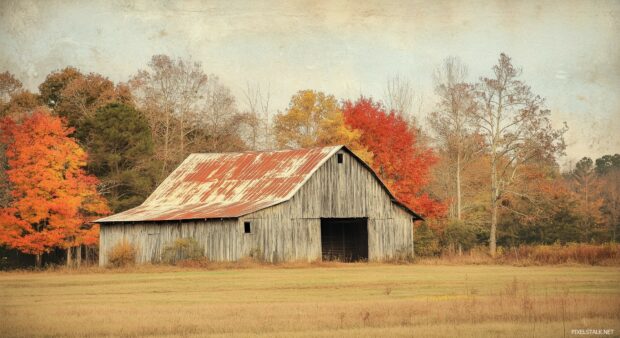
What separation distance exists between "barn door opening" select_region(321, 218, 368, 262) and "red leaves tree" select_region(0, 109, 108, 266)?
1363cm

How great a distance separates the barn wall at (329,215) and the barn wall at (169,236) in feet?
2.59

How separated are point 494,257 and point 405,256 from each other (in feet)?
19.1

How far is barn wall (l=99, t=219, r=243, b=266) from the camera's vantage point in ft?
149

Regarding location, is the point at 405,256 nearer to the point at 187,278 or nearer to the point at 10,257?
the point at 187,278

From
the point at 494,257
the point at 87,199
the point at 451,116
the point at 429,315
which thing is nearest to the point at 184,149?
the point at 87,199

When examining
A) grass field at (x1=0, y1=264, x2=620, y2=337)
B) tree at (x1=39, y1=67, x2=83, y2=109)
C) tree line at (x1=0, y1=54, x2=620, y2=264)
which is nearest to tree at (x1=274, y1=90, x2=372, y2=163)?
tree line at (x1=0, y1=54, x2=620, y2=264)

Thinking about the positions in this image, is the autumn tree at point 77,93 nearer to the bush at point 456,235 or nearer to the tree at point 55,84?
the tree at point 55,84

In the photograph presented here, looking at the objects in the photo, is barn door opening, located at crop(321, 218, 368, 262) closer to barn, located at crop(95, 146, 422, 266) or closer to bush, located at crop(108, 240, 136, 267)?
barn, located at crop(95, 146, 422, 266)

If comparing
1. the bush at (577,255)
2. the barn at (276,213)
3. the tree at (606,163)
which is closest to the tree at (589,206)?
the tree at (606,163)

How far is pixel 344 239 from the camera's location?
53031 millimetres

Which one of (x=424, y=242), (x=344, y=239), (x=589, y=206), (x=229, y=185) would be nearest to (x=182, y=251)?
(x=229, y=185)

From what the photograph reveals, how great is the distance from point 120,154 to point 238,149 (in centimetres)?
1670

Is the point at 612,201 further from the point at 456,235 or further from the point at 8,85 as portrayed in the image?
the point at 8,85

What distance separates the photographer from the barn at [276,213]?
1800 inches
